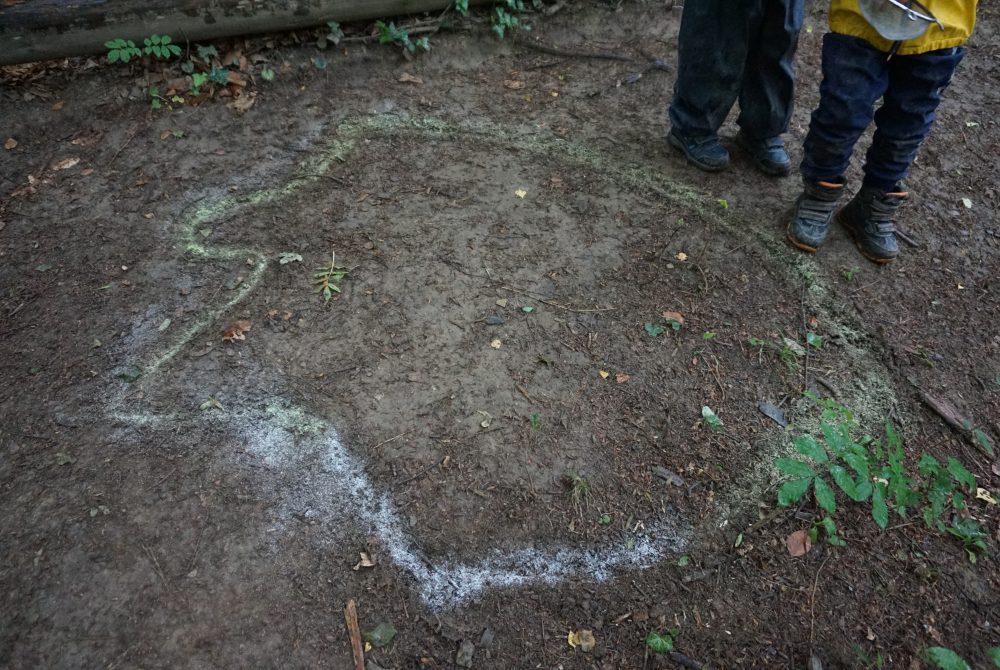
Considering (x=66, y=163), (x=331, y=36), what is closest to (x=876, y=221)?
(x=331, y=36)

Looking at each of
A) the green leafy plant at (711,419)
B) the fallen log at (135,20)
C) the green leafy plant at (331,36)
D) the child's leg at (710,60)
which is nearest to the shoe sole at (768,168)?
the child's leg at (710,60)

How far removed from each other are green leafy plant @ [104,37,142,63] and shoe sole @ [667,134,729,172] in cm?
333

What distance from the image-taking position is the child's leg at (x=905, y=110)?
103 inches

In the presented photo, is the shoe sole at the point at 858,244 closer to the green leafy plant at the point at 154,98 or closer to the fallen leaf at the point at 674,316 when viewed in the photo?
the fallen leaf at the point at 674,316

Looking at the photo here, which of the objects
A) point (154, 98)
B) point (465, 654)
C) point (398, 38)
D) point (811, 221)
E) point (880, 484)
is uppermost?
point (398, 38)

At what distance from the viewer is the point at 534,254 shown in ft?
10.6

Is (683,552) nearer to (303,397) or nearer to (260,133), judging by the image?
(303,397)

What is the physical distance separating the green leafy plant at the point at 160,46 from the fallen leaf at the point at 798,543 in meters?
4.36

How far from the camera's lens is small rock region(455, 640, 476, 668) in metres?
1.98

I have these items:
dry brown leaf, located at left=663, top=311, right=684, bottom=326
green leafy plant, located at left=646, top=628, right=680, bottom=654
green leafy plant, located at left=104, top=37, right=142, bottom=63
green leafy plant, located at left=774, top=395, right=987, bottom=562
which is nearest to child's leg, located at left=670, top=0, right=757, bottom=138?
dry brown leaf, located at left=663, top=311, right=684, bottom=326

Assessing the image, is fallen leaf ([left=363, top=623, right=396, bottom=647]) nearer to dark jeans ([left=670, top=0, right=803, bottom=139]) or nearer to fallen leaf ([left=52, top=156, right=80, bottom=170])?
dark jeans ([left=670, top=0, right=803, bottom=139])

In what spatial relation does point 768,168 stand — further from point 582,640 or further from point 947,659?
point 582,640

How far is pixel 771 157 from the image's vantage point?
11.7 feet

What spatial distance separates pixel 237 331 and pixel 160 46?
2.39 metres
